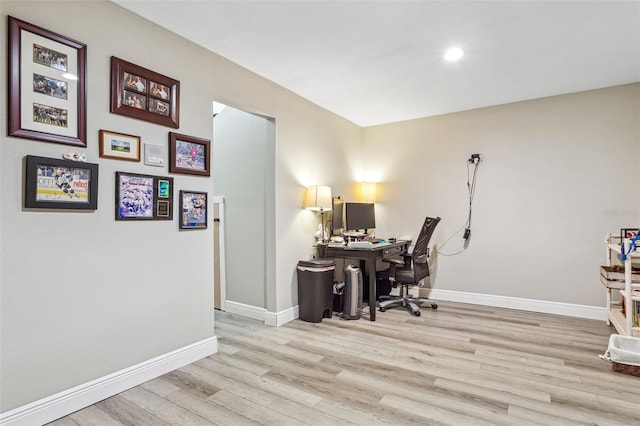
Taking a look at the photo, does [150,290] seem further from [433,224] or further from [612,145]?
[612,145]

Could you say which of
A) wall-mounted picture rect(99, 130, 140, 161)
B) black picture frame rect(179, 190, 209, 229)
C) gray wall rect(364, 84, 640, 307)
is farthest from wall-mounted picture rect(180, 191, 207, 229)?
gray wall rect(364, 84, 640, 307)

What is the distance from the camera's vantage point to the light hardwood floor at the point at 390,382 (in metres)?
1.95

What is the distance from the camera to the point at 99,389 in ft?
6.91

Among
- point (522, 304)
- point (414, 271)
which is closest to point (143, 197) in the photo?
point (414, 271)

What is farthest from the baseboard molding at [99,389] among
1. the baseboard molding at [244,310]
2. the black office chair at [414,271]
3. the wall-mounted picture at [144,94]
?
the black office chair at [414,271]

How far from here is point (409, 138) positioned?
16.3 ft

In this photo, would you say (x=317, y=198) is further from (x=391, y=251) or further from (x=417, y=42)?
(x=417, y=42)

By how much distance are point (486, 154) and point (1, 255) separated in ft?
15.5

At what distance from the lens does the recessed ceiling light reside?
9.49ft

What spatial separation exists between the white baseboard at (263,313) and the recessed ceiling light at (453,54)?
2.93m

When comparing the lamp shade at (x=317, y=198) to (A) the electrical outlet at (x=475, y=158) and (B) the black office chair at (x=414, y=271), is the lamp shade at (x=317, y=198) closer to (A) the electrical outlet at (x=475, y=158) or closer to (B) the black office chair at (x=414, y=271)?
(B) the black office chair at (x=414, y=271)

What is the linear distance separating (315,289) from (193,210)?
158 centimetres

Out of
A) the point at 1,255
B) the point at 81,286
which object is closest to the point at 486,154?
the point at 81,286

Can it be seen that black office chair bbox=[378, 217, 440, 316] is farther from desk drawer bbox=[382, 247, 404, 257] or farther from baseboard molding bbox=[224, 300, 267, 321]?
baseboard molding bbox=[224, 300, 267, 321]
